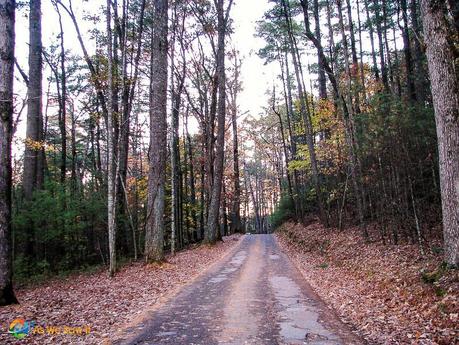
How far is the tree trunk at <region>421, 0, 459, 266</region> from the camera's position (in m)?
6.99

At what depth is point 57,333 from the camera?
5828 mm

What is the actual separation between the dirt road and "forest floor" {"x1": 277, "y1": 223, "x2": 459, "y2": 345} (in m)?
0.50

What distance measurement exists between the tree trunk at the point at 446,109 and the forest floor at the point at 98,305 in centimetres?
609

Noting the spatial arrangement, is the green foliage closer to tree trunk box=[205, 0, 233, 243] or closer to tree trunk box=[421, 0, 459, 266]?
tree trunk box=[205, 0, 233, 243]

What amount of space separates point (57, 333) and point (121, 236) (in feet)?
46.2

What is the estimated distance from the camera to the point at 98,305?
25.2 feet

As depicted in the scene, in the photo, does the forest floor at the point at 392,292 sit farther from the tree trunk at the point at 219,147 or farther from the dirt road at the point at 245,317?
the tree trunk at the point at 219,147

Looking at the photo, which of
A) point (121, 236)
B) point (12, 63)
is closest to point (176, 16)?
point (121, 236)

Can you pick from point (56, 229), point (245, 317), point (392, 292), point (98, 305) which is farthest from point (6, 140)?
point (392, 292)

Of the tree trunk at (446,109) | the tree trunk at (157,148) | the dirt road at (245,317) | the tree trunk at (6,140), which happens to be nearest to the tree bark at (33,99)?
the tree trunk at (157,148)

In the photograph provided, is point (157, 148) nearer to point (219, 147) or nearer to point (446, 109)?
point (219, 147)

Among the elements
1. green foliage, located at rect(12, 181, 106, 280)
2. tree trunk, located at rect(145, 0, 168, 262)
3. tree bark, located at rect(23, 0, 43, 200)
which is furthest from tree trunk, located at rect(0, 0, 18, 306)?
tree bark, located at rect(23, 0, 43, 200)

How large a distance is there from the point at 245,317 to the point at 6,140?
6.47 m

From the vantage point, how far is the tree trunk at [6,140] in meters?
7.90
